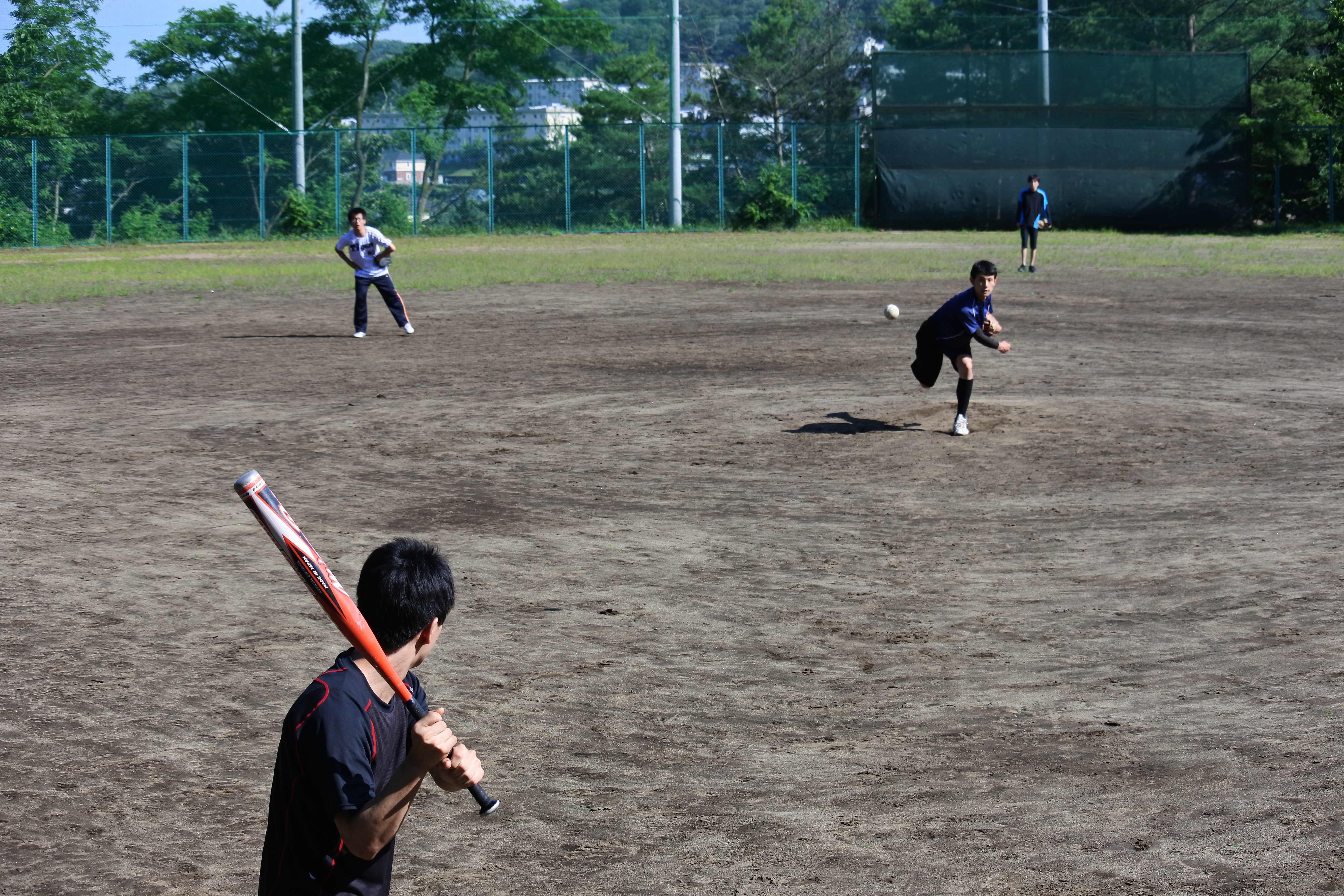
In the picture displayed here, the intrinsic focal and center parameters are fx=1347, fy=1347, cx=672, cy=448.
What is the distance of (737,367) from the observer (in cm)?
1783

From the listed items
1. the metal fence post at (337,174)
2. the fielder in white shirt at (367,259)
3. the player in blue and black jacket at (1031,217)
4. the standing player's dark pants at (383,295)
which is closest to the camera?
the fielder in white shirt at (367,259)

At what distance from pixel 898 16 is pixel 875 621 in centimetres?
7961

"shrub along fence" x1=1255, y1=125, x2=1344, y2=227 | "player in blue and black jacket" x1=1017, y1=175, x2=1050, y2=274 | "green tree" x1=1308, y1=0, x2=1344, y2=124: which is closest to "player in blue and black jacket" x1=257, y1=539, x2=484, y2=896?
"player in blue and black jacket" x1=1017, y1=175, x2=1050, y2=274

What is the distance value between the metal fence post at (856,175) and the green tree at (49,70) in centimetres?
3141

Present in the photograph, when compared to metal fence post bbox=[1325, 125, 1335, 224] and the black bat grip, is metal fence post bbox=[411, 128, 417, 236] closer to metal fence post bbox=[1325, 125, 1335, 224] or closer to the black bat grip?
metal fence post bbox=[1325, 125, 1335, 224]

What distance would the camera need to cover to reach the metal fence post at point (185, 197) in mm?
45250

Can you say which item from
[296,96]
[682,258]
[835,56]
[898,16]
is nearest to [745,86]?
[835,56]

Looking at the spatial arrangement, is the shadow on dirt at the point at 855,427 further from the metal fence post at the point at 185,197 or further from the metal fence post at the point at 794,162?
the metal fence post at the point at 185,197

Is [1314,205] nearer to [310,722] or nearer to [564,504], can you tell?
[564,504]

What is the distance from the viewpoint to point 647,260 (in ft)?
114

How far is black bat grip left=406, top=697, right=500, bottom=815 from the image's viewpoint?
11.0ft

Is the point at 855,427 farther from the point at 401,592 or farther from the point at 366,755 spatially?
the point at 366,755

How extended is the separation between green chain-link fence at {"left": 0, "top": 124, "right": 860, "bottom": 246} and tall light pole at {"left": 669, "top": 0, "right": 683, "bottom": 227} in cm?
37

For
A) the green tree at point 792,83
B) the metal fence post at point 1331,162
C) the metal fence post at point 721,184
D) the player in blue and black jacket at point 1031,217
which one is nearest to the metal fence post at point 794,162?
the metal fence post at point 721,184
